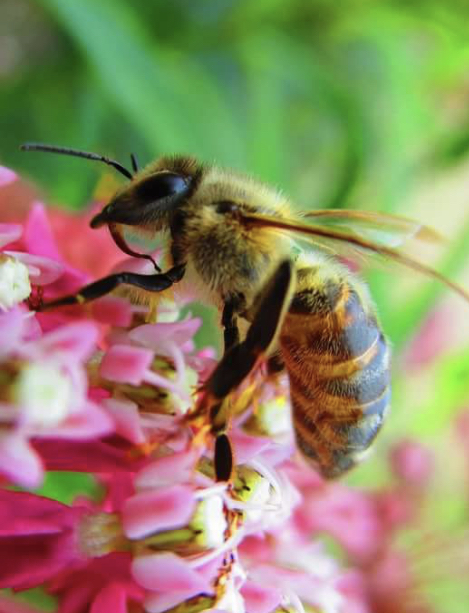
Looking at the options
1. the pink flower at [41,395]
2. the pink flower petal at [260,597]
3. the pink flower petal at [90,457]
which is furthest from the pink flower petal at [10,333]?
the pink flower petal at [260,597]

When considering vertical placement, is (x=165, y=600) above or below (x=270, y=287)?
below

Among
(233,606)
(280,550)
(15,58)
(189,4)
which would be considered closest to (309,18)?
(189,4)

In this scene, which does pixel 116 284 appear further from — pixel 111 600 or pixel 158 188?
pixel 111 600

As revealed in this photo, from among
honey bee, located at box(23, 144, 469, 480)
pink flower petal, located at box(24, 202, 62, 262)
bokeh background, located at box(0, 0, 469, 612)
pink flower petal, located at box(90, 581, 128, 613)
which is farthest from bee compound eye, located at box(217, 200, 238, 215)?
bokeh background, located at box(0, 0, 469, 612)

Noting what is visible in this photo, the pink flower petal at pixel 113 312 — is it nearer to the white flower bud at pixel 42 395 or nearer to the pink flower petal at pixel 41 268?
the pink flower petal at pixel 41 268

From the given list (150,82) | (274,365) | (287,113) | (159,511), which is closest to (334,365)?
(274,365)

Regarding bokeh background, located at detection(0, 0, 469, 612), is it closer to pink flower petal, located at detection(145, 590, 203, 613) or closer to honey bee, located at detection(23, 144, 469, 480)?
honey bee, located at detection(23, 144, 469, 480)
